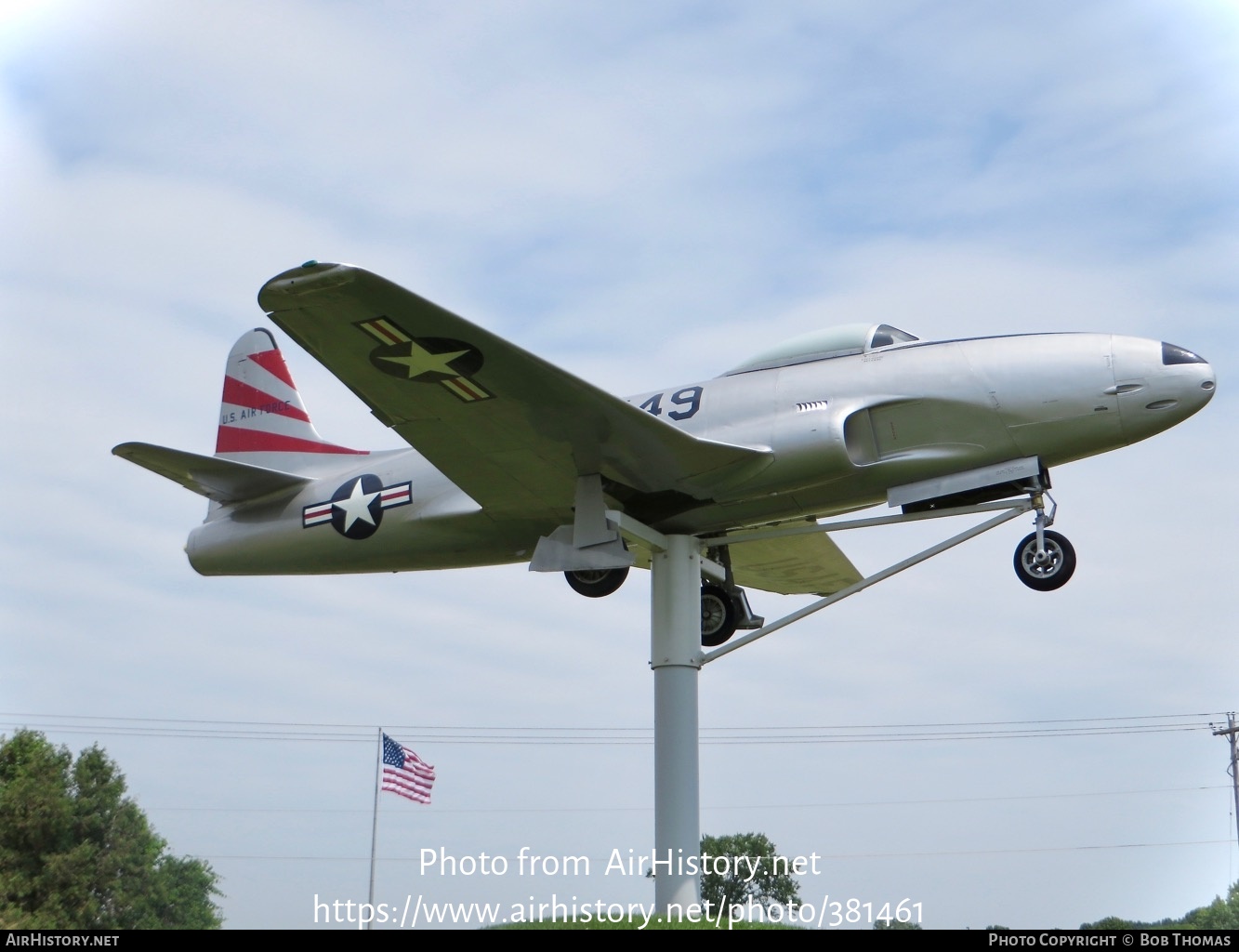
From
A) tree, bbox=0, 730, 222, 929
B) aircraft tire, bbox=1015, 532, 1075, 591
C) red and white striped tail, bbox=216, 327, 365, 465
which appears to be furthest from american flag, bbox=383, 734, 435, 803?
aircraft tire, bbox=1015, 532, 1075, 591

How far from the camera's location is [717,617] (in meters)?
16.4

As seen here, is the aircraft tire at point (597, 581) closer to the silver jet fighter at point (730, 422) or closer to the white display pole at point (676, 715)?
the silver jet fighter at point (730, 422)

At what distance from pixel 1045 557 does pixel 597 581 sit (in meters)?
5.28

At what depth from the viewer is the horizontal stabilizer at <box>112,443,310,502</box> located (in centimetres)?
1655

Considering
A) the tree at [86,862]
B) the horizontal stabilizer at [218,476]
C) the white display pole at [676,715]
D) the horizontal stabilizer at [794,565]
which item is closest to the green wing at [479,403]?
the white display pole at [676,715]

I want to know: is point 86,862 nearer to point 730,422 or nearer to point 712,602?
point 712,602

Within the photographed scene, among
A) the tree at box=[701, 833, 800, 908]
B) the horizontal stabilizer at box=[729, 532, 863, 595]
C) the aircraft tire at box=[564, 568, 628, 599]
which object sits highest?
the horizontal stabilizer at box=[729, 532, 863, 595]

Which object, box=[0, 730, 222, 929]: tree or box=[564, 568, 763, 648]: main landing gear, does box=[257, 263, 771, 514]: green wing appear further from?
box=[0, 730, 222, 929]: tree

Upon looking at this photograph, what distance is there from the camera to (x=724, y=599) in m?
16.4

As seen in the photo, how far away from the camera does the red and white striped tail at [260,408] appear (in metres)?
19.3

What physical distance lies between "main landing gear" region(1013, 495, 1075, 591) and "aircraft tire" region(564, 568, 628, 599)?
4.79 m

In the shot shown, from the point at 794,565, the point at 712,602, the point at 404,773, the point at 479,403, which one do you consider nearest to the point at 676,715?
the point at 712,602

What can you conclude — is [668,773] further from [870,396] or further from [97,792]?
[97,792]
